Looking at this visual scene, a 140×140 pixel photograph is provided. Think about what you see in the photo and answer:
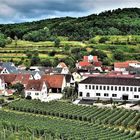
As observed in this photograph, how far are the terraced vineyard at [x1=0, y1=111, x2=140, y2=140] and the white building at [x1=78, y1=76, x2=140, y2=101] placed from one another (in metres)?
15.7

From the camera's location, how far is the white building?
5953cm

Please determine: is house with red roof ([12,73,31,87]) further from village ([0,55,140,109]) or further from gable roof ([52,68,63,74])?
gable roof ([52,68,63,74])

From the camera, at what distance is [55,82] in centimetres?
6594

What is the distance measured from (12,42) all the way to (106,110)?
80425mm

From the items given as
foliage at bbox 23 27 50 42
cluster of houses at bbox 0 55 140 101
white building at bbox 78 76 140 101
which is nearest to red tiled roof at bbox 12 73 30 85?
cluster of houses at bbox 0 55 140 101

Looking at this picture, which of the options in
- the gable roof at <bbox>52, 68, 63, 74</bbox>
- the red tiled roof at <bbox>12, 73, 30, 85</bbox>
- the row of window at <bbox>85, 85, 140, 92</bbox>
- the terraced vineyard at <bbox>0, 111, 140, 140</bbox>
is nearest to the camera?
the terraced vineyard at <bbox>0, 111, 140, 140</bbox>

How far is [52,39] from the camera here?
412 ft

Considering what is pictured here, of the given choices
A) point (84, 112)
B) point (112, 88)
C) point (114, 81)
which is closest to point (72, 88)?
point (112, 88)

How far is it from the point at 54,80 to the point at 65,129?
91.3 feet

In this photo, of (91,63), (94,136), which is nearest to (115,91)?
(94,136)

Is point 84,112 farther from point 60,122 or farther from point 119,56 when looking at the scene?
point 119,56

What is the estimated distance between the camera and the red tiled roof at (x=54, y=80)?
6569 centimetres

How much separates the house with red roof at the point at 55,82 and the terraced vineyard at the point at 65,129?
19787mm

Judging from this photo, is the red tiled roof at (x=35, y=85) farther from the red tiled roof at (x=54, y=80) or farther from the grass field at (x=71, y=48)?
the grass field at (x=71, y=48)
